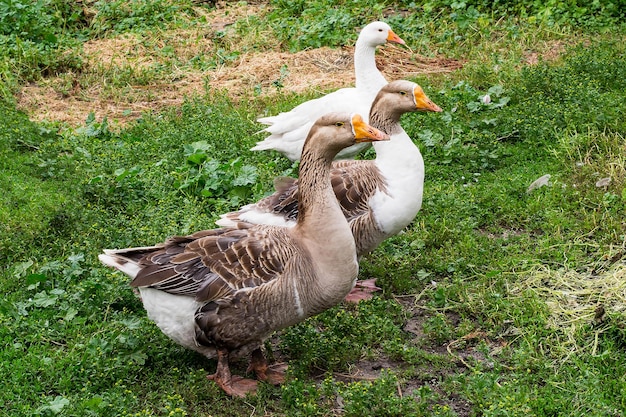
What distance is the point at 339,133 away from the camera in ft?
17.5

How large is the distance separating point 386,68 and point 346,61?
632mm

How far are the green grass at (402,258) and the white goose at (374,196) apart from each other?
0.59 meters

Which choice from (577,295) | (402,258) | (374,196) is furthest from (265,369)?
(577,295)

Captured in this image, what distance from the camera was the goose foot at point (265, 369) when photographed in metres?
Result: 5.50

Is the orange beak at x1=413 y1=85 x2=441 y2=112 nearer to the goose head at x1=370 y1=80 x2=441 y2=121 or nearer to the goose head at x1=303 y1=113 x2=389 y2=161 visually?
the goose head at x1=370 y1=80 x2=441 y2=121

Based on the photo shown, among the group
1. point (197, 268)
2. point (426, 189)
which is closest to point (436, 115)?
point (426, 189)

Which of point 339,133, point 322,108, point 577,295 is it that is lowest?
point 577,295

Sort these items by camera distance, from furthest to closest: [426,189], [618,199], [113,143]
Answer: [113,143] < [426,189] < [618,199]

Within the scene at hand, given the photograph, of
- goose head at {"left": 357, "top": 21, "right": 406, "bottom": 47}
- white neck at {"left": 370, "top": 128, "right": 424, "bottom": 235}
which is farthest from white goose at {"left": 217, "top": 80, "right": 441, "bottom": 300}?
goose head at {"left": 357, "top": 21, "right": 406, "bottom": 47}

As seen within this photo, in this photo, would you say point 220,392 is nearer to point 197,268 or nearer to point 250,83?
point 197,268

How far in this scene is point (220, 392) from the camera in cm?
536

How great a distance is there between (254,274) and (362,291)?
160cm

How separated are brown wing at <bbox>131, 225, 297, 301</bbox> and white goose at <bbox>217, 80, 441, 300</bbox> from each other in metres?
0.86

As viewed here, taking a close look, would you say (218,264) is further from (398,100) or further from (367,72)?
(367,72)
